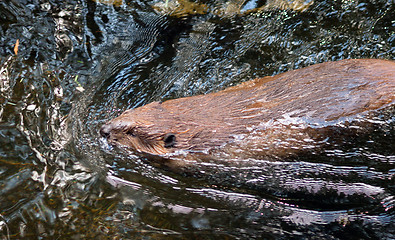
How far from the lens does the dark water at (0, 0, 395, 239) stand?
2.97 m

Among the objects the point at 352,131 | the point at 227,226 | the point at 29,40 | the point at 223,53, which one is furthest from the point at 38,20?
the point at 352,131

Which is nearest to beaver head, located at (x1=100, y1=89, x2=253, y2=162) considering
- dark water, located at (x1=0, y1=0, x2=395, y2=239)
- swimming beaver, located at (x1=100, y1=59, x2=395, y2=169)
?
swimming beaver, located at (x1=100, y1=59, x2=395, y2=169)

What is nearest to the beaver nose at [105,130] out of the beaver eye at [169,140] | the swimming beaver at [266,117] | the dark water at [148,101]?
the swimming beaver at [266,117]

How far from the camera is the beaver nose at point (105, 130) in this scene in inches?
143

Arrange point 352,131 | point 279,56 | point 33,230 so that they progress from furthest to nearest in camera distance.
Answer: point 279,56 → point 352,131 → point 33,230

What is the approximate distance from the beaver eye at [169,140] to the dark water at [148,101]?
0.94 feet

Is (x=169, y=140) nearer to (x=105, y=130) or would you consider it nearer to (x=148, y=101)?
(x=105, y=130)

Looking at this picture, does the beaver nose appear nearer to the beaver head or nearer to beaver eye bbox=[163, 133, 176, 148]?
the beaver head

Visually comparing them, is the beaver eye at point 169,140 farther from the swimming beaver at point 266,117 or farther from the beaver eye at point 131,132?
the beaver eye at point 131,132

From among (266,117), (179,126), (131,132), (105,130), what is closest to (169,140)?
(179,126)

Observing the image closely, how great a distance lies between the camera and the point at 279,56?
4.67 m

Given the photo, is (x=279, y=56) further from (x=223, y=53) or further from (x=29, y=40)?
(x=29, y=40)

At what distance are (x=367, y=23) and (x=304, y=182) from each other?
266 centimetres

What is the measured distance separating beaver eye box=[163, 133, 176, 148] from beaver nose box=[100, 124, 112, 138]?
0.61 meters
